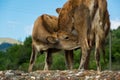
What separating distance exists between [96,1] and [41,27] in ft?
12.7

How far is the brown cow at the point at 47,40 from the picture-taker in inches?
603

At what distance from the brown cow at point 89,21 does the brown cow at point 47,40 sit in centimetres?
165

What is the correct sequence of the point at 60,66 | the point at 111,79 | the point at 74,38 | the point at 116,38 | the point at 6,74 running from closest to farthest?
the point at 111,79 → the point at 6,74 → the point at 74,38 → the point at 60,66 → the point at 116,38

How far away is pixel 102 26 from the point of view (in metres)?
12.5

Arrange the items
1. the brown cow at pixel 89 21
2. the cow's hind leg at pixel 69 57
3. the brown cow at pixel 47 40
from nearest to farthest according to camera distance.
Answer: the brown cow at pixel 89 21
the brown cow at pixel 47 40
the cow's hind leg at pixel 69 57

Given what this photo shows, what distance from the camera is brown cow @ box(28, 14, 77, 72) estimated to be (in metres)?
15.3

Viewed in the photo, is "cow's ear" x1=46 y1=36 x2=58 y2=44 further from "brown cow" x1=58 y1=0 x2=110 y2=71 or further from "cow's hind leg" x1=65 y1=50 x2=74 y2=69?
"brown cow" x1=58 y1=0 x2=110 y2=71

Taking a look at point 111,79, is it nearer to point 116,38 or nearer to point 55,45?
point 55,45

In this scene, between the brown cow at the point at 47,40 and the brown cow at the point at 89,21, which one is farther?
the brown cow at the point at 47,40

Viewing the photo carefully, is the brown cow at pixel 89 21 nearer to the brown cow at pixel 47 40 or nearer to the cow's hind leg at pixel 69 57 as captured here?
the brown cow at pixel 47 40

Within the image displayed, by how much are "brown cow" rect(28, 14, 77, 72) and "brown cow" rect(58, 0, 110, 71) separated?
1.65m

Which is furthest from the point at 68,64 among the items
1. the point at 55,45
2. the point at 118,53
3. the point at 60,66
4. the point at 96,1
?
the point at 118,53

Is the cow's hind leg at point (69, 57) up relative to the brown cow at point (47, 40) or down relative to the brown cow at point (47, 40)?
down

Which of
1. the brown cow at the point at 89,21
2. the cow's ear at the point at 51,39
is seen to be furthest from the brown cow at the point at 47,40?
the brown cow at the point at 89,21
